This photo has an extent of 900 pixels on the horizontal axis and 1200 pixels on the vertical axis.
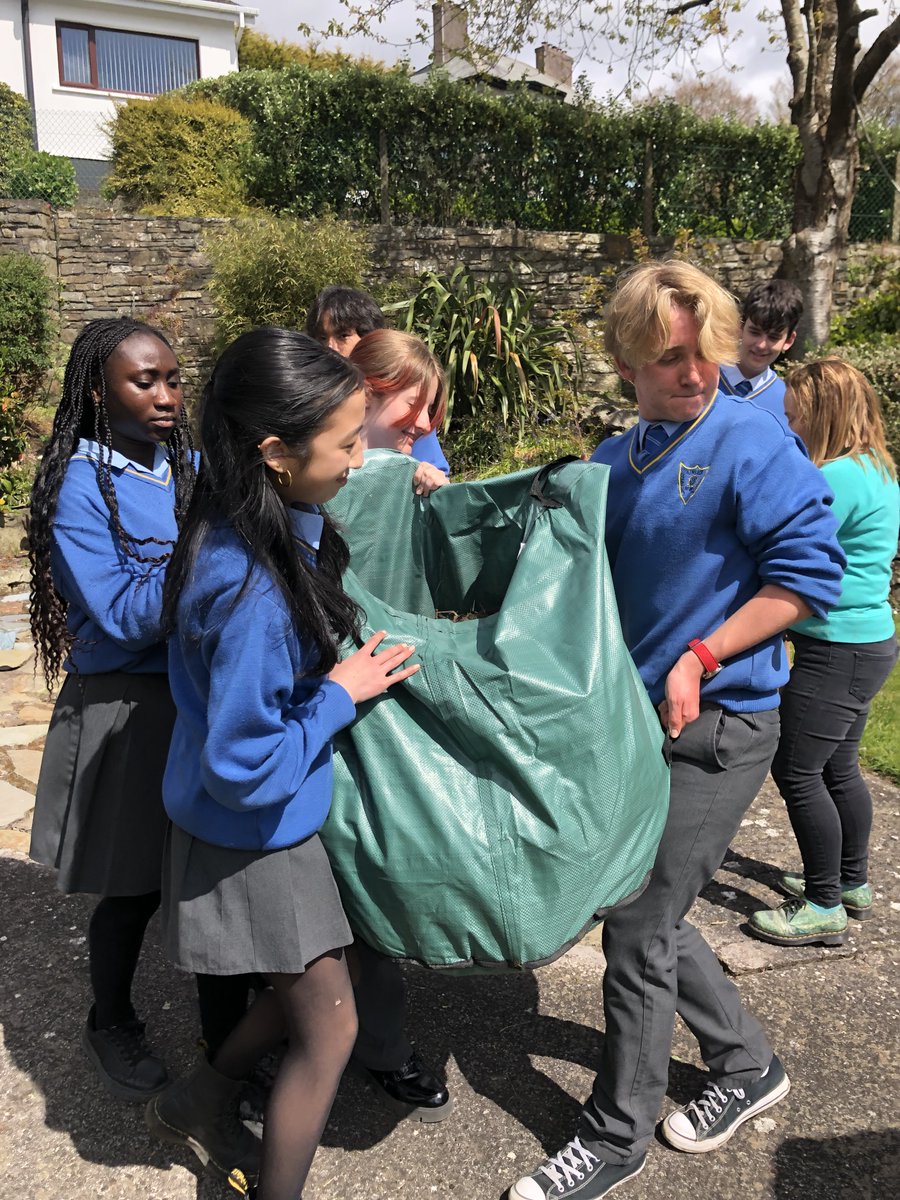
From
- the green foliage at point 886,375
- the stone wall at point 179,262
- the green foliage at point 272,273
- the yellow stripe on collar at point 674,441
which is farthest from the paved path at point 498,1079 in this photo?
the stone wall at point 179,262

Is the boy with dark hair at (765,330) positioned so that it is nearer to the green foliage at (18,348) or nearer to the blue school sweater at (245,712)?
the blue school sweater at (245,712)

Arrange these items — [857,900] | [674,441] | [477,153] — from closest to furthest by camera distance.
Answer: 1. [674,441]
2. [857,900]
3. [477,153]

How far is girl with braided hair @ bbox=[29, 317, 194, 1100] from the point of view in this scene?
2.23m

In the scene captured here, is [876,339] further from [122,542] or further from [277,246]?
[122,542]

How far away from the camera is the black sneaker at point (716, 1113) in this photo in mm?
2275

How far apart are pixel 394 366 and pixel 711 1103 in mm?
2157

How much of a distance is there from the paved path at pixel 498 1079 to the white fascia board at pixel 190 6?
27.5 metres

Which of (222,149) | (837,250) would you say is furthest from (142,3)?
(837,250)

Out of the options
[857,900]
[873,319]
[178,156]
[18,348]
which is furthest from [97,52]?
[857,900]

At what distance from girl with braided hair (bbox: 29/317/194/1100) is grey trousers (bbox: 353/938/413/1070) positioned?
1.85 feet

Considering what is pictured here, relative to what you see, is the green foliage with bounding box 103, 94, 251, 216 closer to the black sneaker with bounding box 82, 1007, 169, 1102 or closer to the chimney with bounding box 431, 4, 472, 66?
the chimney with bounding box 431, 4, 472, 66

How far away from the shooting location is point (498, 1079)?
100 inches

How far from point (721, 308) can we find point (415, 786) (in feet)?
3.84

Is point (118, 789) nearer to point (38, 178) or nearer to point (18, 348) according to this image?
point (18, 348)
